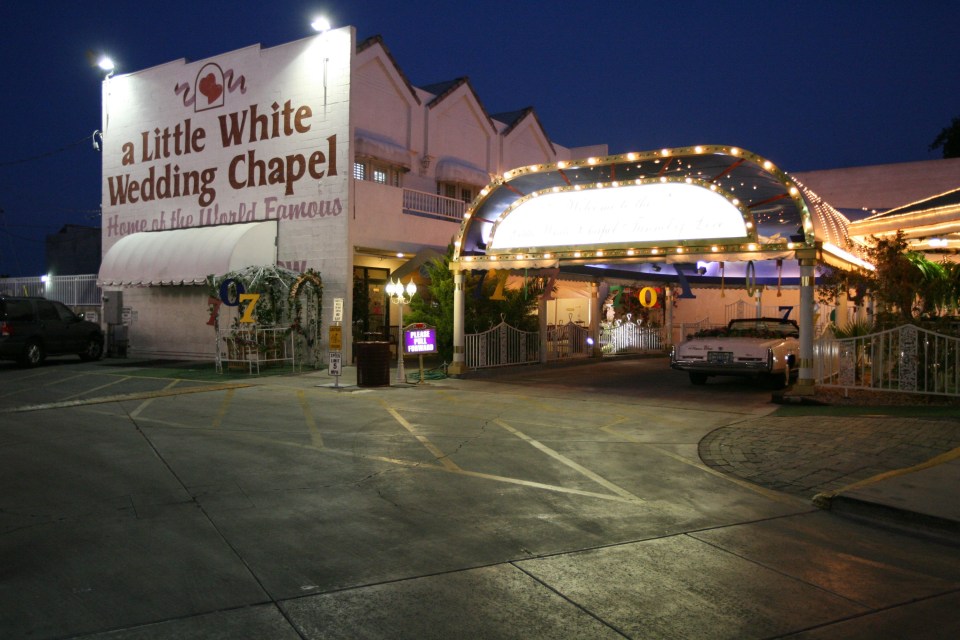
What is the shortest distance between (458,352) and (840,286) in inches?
344

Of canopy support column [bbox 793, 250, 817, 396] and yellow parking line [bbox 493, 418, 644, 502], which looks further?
canopy support column [bbox 793, 250, 817, 396]

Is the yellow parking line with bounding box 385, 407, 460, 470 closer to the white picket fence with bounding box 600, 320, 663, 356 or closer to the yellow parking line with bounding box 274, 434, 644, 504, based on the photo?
the yellow parking line with bounding box 274, 434, 644, 504

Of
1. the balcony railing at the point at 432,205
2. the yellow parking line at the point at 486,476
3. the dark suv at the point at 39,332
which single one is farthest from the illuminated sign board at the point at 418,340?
the dark suv at the point at 39,332

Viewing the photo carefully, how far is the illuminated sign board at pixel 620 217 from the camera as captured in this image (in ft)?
48.7

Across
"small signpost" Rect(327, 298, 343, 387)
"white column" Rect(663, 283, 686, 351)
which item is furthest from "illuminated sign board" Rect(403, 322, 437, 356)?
"white column" Rect(663, 283, 686, 351)

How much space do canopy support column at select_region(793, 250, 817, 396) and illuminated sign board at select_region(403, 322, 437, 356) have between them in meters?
7.50

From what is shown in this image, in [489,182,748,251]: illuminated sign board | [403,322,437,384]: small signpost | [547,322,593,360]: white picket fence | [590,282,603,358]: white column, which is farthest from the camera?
[590,282,603,358]: white column

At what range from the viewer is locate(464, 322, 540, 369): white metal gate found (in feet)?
62.4

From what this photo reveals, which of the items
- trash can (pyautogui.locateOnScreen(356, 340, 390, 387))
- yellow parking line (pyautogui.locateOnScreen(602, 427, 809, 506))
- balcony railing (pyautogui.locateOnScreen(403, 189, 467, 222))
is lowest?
yellow parking line (pyautogui.locateOnScreen(602, 427, 809, 506))

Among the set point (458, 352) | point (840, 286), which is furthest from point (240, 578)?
point (840, 286)

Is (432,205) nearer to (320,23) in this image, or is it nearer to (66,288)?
(320,23)

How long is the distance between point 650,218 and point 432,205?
9605mm

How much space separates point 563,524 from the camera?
612 centimetres

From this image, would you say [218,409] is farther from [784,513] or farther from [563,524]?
[784,513]
